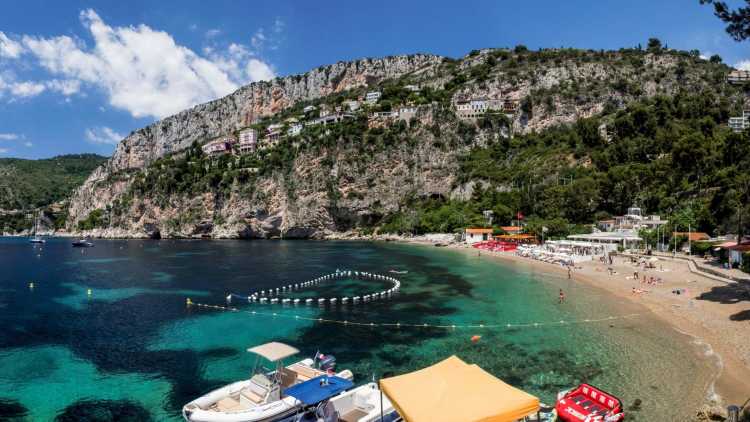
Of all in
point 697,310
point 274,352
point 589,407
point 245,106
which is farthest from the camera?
point 245,106

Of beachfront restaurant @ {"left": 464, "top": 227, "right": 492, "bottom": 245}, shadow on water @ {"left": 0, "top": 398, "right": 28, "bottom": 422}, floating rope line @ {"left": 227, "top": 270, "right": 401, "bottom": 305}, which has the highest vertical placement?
beachfront restaurant @ {"left": 464, "top": 227, "right": 492, "bottom": 245}

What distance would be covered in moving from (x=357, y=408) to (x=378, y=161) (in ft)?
313

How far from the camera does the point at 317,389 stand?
1390 centimetres

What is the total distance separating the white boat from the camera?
13242 mm

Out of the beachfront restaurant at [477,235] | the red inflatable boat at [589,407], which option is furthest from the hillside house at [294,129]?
the red inflatable boat at [589,407]

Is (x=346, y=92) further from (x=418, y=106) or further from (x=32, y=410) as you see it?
(x=32, y=410)

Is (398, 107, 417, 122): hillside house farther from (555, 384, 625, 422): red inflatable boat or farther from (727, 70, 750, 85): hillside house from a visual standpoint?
(555, 384, 625, 422): red inflatable boat

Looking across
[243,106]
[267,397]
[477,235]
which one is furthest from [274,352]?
[243,106]

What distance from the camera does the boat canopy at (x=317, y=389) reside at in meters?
13.5

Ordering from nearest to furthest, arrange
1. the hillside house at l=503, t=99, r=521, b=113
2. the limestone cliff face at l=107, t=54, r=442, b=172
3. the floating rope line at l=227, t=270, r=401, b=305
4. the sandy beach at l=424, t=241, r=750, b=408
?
the sandy beach at l=424, t=241, r=750, b=408 → the floating rope line at l=227, t=270, r=401, b=305 → the hillside house at l=503, t=99, r=521, b=113 → the limestone cliff face at l=107, t=54, r=442, b=172

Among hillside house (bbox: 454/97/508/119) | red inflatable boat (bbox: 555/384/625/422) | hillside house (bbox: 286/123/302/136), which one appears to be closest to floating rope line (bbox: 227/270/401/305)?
red inflatable boat (bbox: 555/384/625/422)

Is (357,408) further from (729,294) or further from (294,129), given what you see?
(294,129)

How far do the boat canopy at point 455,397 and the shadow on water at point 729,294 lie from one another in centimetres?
2186

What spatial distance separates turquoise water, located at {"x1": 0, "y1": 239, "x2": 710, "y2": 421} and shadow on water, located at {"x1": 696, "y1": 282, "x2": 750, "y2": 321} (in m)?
4.82
